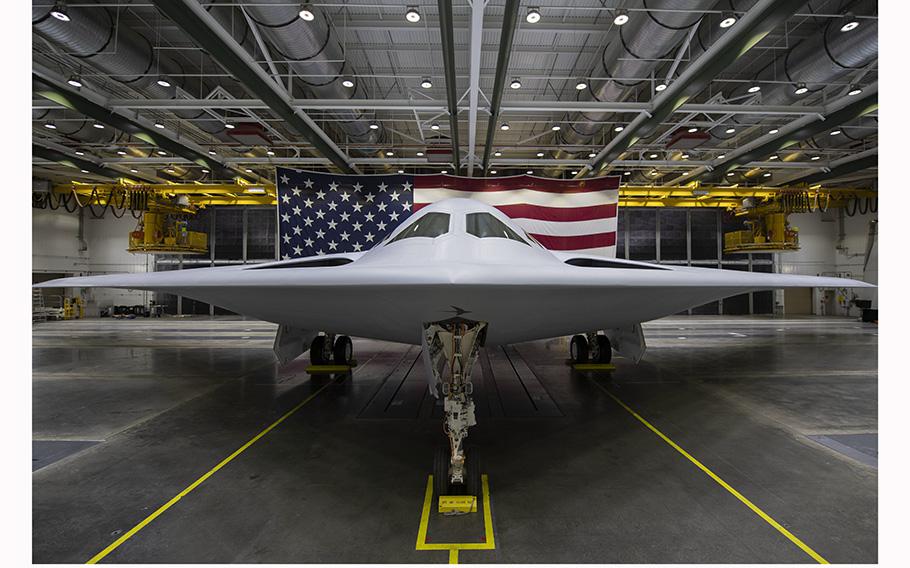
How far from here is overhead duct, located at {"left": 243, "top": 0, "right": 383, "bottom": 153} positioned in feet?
23.5

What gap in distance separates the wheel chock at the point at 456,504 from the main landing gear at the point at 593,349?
7131 mm

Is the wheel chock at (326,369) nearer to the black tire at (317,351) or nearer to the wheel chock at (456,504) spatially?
the black tire at (317,351)

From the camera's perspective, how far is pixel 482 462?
4.52 m

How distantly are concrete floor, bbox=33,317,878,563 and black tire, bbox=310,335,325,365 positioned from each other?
0.95 meters

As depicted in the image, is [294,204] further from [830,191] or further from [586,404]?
[830,191]

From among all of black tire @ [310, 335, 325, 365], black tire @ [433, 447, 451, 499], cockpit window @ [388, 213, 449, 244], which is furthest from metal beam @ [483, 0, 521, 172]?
black tire @ [310, 335, 325, 365]

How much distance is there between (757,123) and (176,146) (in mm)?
21472

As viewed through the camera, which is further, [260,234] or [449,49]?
[260,234]

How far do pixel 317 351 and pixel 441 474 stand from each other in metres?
6.61

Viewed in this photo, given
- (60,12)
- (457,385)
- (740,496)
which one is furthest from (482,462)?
(60,12)

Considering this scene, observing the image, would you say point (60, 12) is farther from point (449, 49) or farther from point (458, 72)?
point (458, 72)

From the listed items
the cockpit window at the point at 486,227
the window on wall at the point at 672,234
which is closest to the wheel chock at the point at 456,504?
the cockpit window at the point at 486,227

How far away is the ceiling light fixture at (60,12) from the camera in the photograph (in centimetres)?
688

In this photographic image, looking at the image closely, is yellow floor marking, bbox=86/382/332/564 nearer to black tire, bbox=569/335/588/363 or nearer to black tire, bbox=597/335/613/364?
black tire, bbox=569/335/588/363
